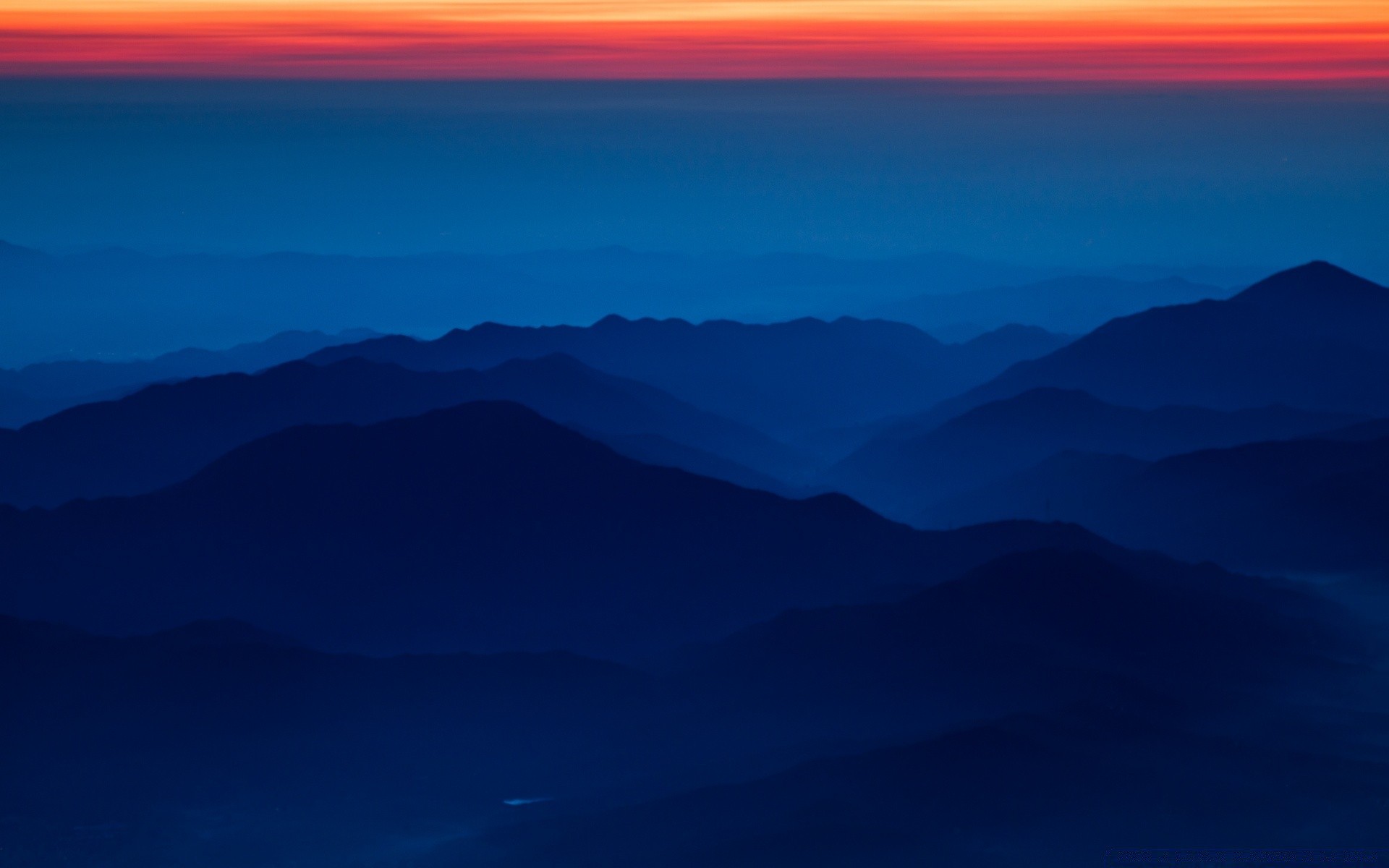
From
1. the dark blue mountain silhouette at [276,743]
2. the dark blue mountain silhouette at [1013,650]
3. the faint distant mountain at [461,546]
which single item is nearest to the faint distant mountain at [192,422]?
the faint distant mountain at [461,546]

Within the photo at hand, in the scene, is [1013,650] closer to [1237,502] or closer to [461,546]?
[461,546]

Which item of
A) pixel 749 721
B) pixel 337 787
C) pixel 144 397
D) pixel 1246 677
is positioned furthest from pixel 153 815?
pixel 144 397

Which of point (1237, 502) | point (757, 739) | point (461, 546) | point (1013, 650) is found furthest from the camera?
point (1237, 502)

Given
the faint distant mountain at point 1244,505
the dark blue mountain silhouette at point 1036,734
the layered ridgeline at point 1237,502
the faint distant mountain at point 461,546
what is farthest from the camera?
the layered ridgeline at point 1237,502

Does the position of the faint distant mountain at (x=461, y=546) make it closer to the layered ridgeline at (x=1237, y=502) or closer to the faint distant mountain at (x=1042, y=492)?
the layered ridgeline at (x=1237, y=502)

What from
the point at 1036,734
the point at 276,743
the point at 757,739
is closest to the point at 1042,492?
the point at 757,739

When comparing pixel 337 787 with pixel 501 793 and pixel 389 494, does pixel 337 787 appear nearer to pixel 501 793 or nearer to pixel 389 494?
pixel 501 793

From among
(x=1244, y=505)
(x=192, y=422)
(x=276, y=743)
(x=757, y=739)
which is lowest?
(x=757, y=739)
